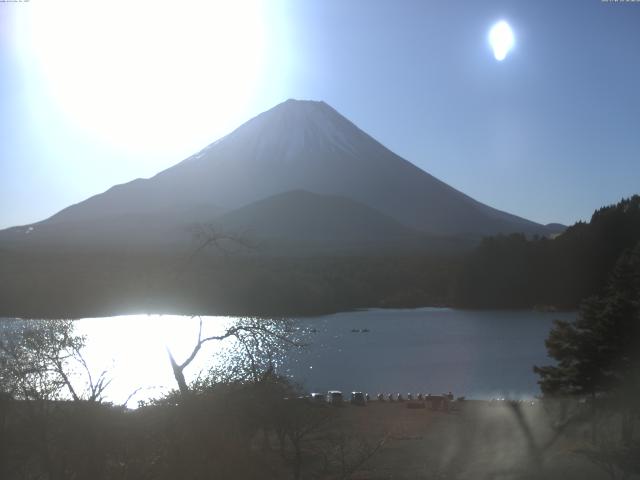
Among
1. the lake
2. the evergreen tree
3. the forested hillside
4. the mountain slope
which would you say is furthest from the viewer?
the mountain slope

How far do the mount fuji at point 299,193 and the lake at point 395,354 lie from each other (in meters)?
33.4

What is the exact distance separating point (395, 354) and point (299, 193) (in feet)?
185

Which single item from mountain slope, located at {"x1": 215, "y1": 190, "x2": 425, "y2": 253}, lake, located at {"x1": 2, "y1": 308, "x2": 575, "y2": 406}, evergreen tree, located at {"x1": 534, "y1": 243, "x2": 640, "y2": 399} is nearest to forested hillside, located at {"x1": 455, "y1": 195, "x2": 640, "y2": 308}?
lake, located at {"x1": 2, "y1": 308, "x2": 575, "y2": 406}

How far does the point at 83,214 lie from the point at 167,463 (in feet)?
219

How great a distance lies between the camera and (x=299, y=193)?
83.1 meters

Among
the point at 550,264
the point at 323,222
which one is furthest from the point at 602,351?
the point at 323,222

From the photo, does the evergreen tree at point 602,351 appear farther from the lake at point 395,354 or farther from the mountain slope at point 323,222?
the mountain slope at point 323,222

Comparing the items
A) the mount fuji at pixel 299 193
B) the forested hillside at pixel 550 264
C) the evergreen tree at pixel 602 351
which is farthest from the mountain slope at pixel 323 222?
the evergreen tree at pixel 602 351

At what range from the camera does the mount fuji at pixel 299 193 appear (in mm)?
A: 75438

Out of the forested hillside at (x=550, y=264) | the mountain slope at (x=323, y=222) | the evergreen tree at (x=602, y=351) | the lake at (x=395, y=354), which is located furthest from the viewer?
the mountain slope at (x=323, y=222)

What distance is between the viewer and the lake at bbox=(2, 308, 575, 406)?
12.0 metres

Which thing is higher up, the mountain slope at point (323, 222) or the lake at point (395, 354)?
the mountain slope at point (323, 222)

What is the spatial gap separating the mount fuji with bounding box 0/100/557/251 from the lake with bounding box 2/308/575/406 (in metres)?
33.4

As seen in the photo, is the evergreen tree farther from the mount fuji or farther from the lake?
the mount fuji
